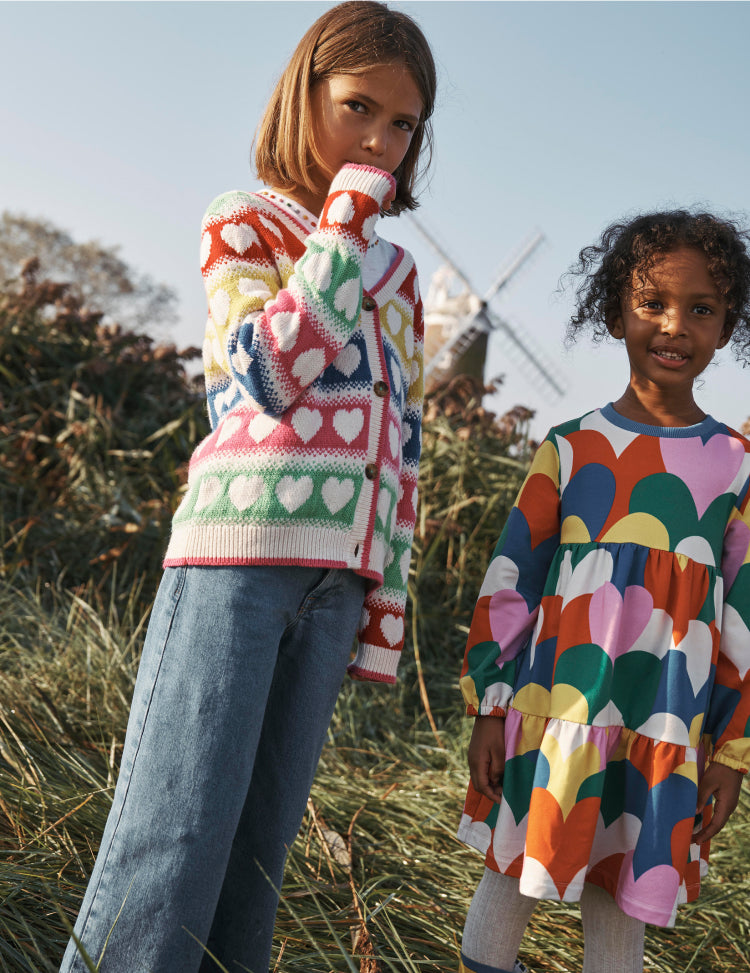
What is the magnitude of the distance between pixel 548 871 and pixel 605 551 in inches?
20.2

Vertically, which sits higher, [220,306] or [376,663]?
[220,306]

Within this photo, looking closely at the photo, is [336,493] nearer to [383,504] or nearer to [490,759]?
[383,504]

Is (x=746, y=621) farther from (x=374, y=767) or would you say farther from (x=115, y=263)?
(x=115, y=263)

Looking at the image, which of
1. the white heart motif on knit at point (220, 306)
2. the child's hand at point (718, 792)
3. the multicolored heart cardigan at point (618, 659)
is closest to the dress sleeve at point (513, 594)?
the multicolored heart cardigan at point (618, 659)

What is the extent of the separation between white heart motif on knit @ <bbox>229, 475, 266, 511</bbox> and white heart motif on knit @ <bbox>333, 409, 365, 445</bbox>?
14 centimetres

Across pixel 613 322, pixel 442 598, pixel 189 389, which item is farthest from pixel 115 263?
pixel 613 322

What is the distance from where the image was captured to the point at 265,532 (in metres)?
1.20

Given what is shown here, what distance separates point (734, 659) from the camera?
4.53 feet

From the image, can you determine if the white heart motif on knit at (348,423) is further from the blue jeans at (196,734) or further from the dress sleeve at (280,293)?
the blue jeans at (196,734)

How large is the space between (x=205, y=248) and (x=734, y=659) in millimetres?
1090

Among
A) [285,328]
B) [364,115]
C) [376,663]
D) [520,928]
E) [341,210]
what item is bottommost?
[520,928]

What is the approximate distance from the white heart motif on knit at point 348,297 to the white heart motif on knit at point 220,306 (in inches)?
6.5

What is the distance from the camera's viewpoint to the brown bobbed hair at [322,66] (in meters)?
1.36

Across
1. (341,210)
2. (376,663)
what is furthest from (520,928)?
(341,210)
